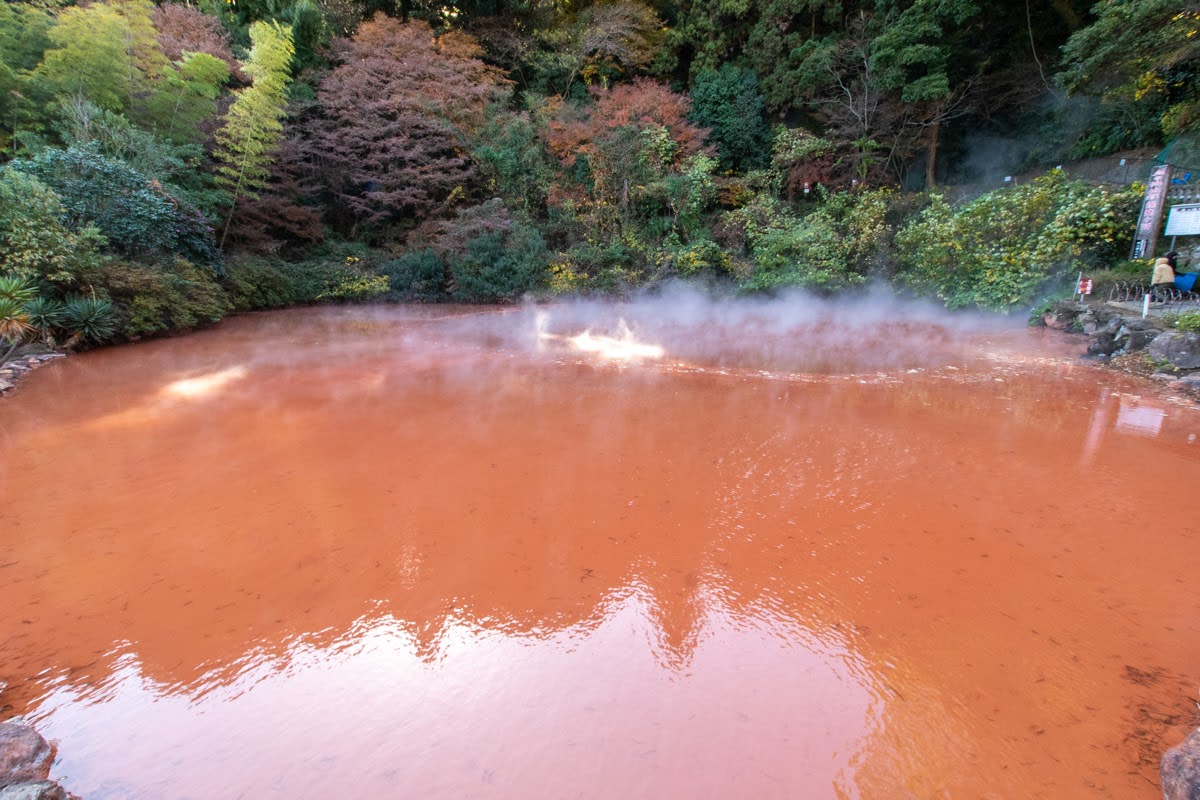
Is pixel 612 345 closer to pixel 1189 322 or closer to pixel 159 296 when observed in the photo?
pixel 1189 322

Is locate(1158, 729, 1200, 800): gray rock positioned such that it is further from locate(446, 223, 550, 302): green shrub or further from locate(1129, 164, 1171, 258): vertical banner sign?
locate(446, 223, 550, 302): green shrub

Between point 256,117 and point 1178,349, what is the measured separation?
15002mm

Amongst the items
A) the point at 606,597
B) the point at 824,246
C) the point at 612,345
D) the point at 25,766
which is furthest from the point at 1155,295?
the point at 25,766

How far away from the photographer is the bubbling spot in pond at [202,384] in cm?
625

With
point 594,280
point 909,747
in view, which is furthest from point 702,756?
point 594,280

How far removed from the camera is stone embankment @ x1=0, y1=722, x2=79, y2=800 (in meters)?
1.67

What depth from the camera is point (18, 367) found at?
7023mm

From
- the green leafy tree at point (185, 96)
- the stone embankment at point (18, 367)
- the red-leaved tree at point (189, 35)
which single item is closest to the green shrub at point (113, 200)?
the green leafy tree at point (185, 96)

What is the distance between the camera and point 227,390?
6363 millimetres

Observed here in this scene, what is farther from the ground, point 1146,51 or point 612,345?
point 1146,51

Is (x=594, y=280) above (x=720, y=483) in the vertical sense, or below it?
above

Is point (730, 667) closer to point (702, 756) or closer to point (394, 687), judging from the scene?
point (702, 756)

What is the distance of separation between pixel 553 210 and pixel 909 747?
13309mm

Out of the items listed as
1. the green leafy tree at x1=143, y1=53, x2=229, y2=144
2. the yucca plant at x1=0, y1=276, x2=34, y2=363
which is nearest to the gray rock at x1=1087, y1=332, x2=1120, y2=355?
the yucca plant at x1=0, y1=276, x2=34, y2=363
